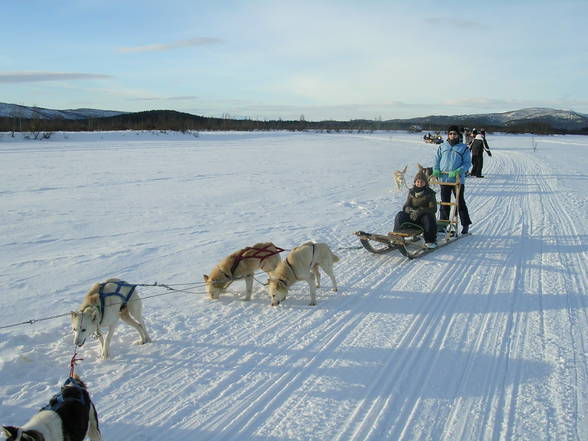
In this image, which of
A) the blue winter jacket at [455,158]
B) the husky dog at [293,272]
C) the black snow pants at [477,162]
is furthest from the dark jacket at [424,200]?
the black snow pants at [477,162]

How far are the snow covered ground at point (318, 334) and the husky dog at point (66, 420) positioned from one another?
0.52 m

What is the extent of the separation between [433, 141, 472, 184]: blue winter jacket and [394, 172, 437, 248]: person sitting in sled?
1107 millimetres

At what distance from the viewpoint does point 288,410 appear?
10.6 feet

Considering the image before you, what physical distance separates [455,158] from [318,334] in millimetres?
4976

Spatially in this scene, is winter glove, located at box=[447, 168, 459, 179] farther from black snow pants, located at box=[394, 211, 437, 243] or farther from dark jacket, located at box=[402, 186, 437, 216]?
black snow pants, located at box=[394, 211, 437, 243]

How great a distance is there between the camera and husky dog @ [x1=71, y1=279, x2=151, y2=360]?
3.60 meters

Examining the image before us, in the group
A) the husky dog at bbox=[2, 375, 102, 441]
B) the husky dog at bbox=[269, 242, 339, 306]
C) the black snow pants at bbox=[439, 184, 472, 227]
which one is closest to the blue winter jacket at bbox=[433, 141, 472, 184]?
the black snow pants at bbox=[439, 184, 472, 227]

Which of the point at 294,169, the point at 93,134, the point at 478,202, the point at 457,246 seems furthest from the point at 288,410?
the point at 93,134

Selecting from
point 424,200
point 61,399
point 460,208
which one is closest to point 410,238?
point 424,200

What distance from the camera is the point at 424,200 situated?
23.1 ft

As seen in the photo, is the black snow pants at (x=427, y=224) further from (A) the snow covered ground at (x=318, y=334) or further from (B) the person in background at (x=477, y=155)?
(B) the person in background at (x=477, y=155)

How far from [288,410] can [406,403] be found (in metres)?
0.85

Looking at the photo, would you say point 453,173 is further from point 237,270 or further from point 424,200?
point 237,270

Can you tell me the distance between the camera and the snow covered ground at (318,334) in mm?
3143
